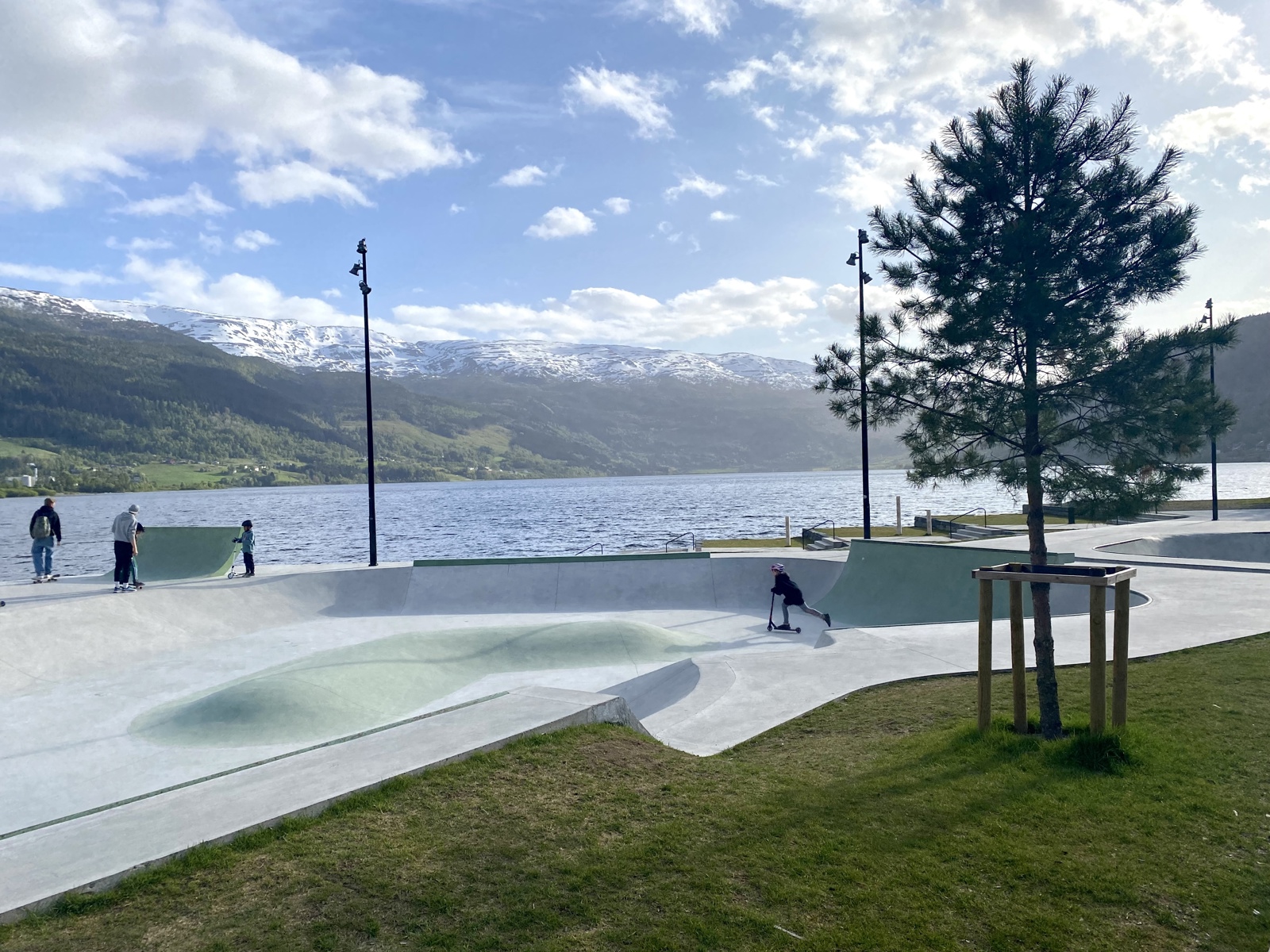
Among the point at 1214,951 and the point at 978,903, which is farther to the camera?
the point at 978,903

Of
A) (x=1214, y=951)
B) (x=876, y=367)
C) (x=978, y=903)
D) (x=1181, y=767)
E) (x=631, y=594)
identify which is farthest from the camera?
(x=631, y=594)

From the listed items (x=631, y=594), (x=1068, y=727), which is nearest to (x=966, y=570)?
(x=631, y=594)

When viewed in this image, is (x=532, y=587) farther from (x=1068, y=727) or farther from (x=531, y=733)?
(x=1068, y=727)

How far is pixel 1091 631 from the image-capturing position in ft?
20.3

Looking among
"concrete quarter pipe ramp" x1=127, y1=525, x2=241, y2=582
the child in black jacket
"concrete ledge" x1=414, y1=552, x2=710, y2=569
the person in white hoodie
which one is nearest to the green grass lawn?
the child in black jacket

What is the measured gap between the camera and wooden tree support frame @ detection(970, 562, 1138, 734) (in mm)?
6223

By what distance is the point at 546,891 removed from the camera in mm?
4207

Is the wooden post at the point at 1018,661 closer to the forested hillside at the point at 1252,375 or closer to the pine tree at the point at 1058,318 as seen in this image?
the pine tree at the point at 1058,318

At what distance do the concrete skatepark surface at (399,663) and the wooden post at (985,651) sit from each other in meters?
1.69

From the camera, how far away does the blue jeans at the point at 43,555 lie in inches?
773

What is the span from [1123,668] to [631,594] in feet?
48.8

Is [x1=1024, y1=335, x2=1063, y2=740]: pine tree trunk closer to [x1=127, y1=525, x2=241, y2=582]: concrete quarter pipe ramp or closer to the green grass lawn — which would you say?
the green grass lawn

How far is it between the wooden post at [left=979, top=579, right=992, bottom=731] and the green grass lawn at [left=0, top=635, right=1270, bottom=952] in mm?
285

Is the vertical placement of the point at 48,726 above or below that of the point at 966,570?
below
